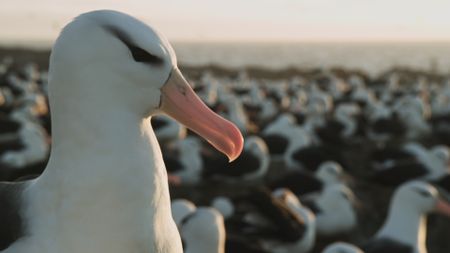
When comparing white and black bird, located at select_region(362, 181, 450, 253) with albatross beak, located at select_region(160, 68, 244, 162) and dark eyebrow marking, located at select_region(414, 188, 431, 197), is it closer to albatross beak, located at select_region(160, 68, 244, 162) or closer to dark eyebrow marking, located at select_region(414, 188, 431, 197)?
dark eyebrow marking, located at select_region(414, 188, 431, 197)

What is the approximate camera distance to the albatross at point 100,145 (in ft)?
5.89

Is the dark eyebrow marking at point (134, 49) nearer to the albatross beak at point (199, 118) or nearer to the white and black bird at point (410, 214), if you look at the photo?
the albatross beak at point (199, 118)

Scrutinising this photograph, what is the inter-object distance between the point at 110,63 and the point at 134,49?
71 millimetres

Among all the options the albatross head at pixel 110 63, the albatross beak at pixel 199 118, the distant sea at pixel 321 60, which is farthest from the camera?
the distant sea at pixel 321 60

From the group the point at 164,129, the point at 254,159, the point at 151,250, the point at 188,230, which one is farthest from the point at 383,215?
the point at 151,250

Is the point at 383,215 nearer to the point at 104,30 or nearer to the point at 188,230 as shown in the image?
the point at 188,230

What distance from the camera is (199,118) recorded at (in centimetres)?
192

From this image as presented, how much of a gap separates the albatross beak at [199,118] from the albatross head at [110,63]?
46mm

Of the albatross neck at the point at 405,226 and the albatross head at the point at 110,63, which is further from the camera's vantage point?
the albatross neck at the point at 405,226

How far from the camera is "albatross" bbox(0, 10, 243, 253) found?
179 cm

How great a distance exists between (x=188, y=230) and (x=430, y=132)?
10.7 m

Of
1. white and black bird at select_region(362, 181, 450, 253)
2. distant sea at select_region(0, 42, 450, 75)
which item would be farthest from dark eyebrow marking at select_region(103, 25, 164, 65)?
distant sea at select_region(0, 42, 450, 75)

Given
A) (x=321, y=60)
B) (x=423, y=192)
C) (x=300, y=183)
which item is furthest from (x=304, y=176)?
(x=321, y=60)

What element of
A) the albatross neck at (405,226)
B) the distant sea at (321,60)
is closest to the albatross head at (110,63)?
the albatross neck at (405,226)
